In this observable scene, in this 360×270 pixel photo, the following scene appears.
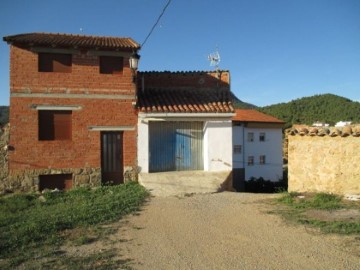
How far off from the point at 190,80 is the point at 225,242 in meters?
10.3

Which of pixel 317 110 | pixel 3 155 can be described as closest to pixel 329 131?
pixel 3 155

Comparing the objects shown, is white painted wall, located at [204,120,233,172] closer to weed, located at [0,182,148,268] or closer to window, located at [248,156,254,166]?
weed, located at [0,182,148,268]

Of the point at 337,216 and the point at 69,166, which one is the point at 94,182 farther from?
the point at 337,216

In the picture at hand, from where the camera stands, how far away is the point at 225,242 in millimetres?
6695

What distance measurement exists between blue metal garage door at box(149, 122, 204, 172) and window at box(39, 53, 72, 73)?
4175 millimetres

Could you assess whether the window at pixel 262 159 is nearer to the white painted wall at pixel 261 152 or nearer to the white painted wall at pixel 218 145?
the white painted wall at pixel 261 152

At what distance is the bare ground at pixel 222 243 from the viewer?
5.62 m

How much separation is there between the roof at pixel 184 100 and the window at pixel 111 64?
1.56 metres

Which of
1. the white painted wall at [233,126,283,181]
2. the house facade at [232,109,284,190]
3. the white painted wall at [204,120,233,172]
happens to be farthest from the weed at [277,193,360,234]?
the white painted wall at [233,126,283,181]

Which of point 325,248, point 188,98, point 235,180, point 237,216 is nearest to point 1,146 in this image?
point 188,98

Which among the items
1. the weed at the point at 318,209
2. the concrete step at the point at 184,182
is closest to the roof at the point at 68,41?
the concrete step at the point at 184,182

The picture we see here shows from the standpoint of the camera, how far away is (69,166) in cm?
1339

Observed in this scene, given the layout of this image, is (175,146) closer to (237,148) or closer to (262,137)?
(237,148)

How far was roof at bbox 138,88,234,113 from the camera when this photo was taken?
13.7 metres
